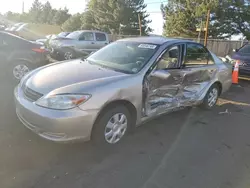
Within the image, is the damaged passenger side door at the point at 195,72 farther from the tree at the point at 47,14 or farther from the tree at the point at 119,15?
the tree at the point at 47,14

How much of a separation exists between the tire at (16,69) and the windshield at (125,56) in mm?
2947

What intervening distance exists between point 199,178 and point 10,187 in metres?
2.13

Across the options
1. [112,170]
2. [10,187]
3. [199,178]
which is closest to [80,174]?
[112,170]

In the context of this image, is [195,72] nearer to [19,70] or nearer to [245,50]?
[19,70]

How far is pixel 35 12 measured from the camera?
67125mm

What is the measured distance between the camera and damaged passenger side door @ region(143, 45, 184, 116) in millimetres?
3791

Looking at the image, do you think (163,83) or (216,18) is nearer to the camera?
(163,83)

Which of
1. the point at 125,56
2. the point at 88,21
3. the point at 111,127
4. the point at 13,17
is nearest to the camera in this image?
the point at 111,127

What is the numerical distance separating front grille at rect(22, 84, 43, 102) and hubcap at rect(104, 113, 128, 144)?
970 millimetres

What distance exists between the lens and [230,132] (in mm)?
4422

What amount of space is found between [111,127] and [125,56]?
1340mm

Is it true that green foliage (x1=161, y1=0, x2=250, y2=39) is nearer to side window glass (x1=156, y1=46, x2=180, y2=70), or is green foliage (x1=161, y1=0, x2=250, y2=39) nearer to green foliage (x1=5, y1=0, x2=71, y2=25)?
side window glass (x1=156, y1=46, x2=180, y2=70)

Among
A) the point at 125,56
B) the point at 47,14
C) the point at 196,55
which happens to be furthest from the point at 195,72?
the point at 47,14

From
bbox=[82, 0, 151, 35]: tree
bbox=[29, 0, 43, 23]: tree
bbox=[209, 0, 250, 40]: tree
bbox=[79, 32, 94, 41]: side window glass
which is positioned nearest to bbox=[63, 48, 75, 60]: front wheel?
bbox=[79, 32, 94, 41]: side window glass
